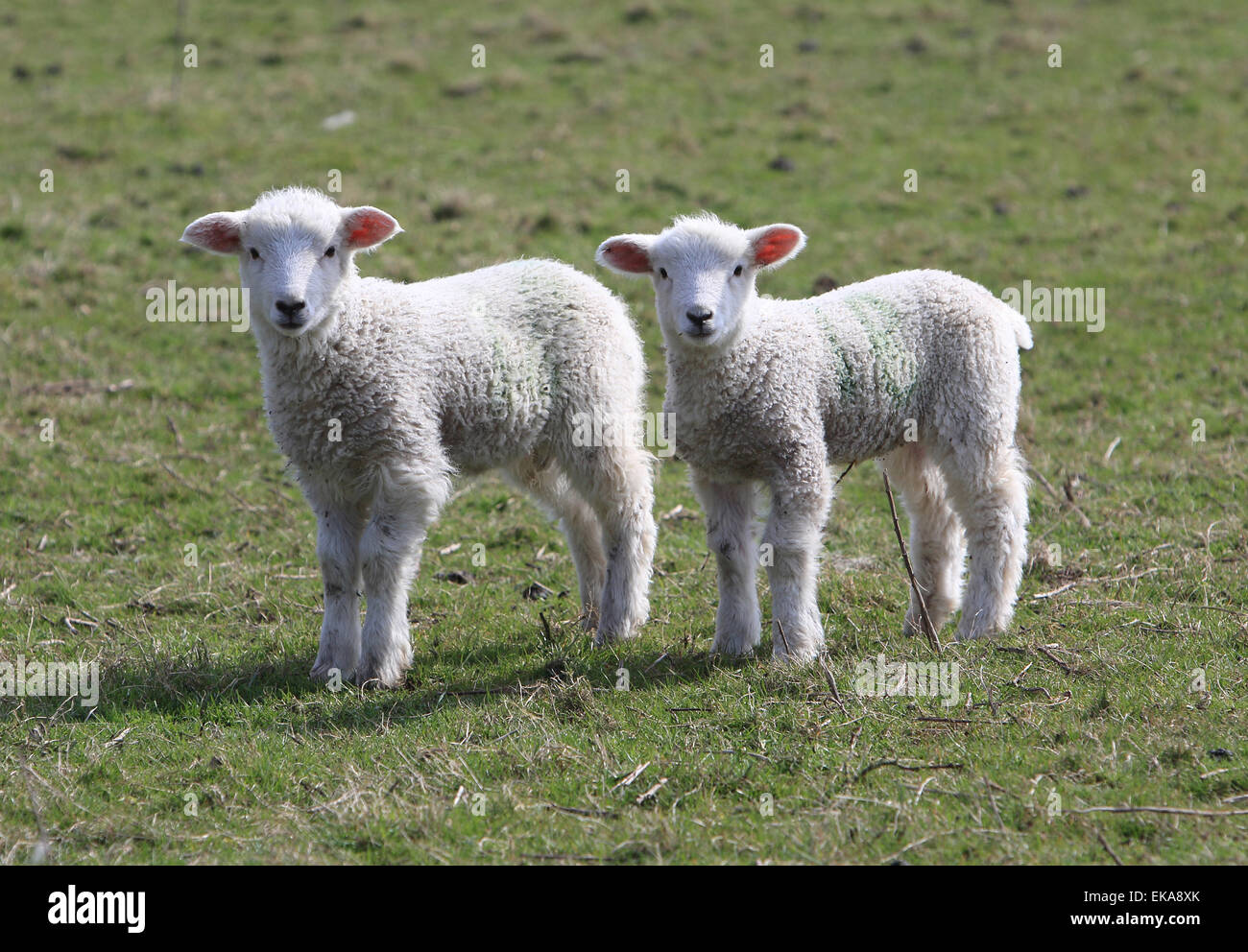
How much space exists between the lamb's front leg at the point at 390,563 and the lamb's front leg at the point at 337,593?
0.15m

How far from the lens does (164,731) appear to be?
5.95 m

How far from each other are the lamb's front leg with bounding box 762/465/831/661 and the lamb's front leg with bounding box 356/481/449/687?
1.61 meters

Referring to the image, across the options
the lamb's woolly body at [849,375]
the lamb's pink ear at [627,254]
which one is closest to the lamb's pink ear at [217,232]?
the lamb's pink ear at [627,254]

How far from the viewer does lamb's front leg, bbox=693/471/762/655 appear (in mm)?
6520

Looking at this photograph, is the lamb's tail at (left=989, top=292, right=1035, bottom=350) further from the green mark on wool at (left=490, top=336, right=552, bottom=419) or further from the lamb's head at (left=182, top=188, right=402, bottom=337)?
the lamb's head at (left=182, top=188, right=402, bottom=337)

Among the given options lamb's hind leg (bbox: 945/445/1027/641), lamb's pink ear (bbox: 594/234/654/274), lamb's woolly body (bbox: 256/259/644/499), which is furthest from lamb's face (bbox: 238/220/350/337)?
lamb's hind leg (bbox: 945/445/1027/641)

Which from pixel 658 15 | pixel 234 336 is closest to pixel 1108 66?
pixel 658 15

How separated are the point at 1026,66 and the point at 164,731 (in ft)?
52.4

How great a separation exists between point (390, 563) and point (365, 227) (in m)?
1.63

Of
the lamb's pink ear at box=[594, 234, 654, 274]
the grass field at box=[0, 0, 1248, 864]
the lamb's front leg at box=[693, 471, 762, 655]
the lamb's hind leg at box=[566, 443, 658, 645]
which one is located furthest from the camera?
the lamb's hind leg at box=[566, 443, 658, 645]

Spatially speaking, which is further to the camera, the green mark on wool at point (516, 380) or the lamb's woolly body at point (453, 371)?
the green mark on wool at point (516, 380)

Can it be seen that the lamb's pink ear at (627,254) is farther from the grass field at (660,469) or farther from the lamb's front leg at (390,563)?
the grass field at (660,469)

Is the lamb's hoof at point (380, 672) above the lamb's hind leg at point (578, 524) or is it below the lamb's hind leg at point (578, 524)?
below

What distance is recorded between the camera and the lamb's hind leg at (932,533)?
23.2 feet
